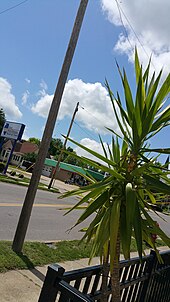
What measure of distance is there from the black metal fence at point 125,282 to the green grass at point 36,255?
174 centimetres

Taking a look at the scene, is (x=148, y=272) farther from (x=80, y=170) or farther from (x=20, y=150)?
(x=20, y=150)

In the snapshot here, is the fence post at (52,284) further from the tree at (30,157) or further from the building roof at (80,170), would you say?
the tree at (30,157)

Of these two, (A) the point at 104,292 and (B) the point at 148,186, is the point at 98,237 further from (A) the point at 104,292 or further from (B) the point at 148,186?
(A) the point at 104,292

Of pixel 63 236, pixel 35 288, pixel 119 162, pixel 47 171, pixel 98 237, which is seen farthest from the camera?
pixel 47 171

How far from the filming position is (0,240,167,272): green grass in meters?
4.98

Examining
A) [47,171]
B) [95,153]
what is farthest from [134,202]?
[47,171]

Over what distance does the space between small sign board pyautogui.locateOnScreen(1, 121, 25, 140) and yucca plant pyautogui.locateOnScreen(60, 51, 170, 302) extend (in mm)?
24993

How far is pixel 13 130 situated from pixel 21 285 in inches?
944

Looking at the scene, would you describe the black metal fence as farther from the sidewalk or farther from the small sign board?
the small sign board

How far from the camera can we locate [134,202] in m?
2.01

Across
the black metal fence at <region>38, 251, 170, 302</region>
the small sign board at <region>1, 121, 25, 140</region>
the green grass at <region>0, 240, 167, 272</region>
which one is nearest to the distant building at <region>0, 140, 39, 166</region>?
the small sign board at <region>1, 121, 25, 140</region>

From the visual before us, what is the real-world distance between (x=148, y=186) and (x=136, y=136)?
1.44 feet

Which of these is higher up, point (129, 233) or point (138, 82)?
point (138, 82)

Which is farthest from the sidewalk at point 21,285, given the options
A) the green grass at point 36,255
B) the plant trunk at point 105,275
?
the plant trunk at point 105,275
